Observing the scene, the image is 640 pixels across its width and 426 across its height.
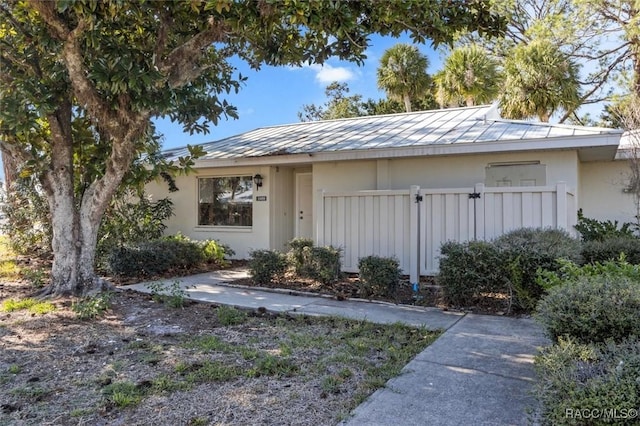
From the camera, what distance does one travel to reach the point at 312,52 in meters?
6.79

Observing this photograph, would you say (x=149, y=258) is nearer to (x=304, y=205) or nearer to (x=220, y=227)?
(x=220, y=227)

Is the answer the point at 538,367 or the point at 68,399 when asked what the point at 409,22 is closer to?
the point at 538,367

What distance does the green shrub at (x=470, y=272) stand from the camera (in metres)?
5.96

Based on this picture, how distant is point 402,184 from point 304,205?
3.04m

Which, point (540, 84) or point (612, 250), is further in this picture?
point (540, 84)

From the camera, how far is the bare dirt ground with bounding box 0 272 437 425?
318cm

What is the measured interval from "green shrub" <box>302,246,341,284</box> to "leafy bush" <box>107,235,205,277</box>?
314 cm

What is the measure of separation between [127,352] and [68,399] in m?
1.05

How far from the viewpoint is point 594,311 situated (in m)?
2.91

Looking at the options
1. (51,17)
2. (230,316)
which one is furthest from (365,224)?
(51,17)

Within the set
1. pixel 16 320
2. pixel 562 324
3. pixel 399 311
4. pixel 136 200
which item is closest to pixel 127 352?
pixel 16 320


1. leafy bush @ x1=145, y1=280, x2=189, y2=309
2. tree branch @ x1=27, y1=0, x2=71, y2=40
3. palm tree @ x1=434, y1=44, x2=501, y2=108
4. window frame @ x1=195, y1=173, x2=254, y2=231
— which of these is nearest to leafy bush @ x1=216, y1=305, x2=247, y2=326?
leafy bush @ x1=145, y1=280, x2=189, y2=309

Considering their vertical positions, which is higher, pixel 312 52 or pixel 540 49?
pixel 540 49

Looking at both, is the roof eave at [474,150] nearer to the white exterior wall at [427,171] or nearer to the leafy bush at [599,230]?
the white exterior wall at [427,171]
